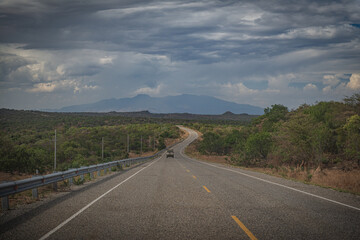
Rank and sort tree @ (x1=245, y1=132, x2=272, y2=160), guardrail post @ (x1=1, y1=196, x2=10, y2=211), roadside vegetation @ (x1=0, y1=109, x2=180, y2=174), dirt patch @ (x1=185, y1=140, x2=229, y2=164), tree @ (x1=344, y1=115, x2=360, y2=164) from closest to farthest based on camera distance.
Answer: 1. guardrail post @ (x1=1, y1=196, x2=10, y2=211)
2. tree @ (x1=344, y1=115, x2=360, y2=164)
3. roadside vegetation @ (x1=0, y1=109, x2=180, y2=174)
4. tree @ (x1=245, y1=132, x2=272, y2=160)
5. dirt patch @ (x1=185, y1=140, x2=229, y2=164)

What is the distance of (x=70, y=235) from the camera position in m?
6.52

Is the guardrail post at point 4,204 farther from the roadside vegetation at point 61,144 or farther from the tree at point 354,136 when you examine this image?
the tree at point 354,136

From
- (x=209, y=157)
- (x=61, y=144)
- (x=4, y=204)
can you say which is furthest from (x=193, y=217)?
(x=209, y=157)

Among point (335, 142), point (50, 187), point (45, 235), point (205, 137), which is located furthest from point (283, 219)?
point (205, 137)

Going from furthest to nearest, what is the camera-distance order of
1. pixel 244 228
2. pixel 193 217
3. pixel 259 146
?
pixel 259 146
pixel 193 217
pixel 244 228

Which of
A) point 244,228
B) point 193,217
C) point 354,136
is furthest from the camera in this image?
point 354,136

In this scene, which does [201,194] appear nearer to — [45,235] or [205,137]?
[45,235]

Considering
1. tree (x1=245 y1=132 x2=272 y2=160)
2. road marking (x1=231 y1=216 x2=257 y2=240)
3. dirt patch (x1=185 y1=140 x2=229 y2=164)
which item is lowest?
dirt patch (x1=185 y1=140 x2=229 y2=164)

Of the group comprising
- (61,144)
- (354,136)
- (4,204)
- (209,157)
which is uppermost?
(354,136)

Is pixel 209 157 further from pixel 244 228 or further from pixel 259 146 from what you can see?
pixel 244 228

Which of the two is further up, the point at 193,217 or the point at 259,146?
the point at 193,217

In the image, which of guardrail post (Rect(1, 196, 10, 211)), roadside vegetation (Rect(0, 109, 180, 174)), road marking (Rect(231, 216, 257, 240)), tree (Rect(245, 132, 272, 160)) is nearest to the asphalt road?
road marking (Rect(231, 216, 257, 240))

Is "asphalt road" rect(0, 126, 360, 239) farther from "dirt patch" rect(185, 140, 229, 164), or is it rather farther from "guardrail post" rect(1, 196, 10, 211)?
"dirt patch" rect(185, 140, 229, 164)

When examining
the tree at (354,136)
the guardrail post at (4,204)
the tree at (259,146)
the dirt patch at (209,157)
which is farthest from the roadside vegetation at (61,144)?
the tree at (354,136)
